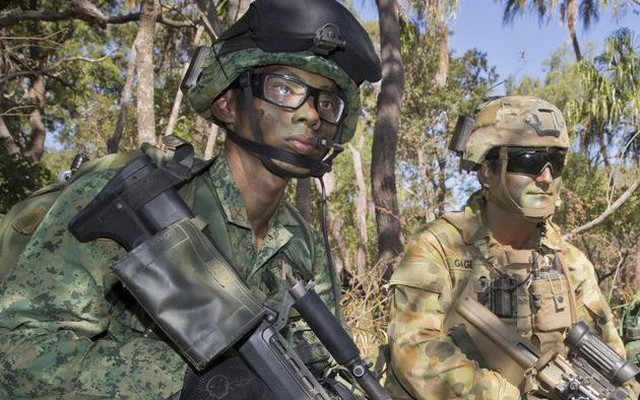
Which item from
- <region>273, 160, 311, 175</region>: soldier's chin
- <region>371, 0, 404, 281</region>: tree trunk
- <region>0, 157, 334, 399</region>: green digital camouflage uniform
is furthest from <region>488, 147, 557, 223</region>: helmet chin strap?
<region>371, 0, 404, 281</region>: tree trunk

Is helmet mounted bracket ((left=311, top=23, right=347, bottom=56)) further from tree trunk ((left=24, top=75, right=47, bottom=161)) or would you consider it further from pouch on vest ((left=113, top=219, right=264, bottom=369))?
tree trunk ((left=24, top=75, right=47, bottom=161))

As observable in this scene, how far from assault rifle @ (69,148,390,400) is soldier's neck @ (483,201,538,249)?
6.53 feet

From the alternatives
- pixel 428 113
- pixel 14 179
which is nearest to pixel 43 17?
pixel 14 179

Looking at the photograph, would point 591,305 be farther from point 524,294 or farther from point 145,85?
point 145,85

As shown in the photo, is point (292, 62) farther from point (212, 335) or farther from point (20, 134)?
point (20, 134)

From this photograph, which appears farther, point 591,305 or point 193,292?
point 591,305

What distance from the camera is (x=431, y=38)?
19.2 metres

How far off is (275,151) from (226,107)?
0.31 metres

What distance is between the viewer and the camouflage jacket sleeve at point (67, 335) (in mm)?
1678

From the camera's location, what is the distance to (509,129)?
370 centimetres

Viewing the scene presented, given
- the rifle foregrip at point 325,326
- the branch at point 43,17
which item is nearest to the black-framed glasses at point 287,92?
the rifle foregrip at point 325,326

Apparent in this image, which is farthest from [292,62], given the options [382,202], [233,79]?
[382,202]

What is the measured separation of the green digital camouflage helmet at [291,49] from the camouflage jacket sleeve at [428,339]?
1.11 m

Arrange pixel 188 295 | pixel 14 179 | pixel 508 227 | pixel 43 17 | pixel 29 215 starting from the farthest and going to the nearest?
pixel 14 179 → pixel 43 17 → pixel 508 227 → pixel 29 215 → pixel 188 295
